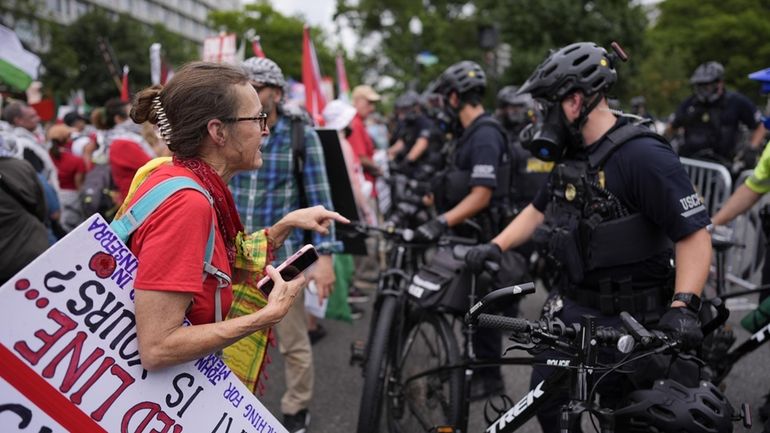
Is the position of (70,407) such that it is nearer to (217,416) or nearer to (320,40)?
(217,416)

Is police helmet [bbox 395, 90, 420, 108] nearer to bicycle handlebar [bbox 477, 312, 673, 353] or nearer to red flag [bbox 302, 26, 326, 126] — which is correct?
red flag [bbox 302, 26, 326, 126]

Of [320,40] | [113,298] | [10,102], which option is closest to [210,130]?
[113,298]

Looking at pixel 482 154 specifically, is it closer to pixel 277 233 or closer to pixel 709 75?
pixel 277 233

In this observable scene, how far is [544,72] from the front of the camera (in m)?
2.54

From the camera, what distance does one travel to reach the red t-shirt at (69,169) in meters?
7.24

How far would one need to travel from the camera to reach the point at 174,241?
1.57m

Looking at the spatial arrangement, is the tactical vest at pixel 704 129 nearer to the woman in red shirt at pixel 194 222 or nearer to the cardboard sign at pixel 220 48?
the cardboard sign at pixel 220 48

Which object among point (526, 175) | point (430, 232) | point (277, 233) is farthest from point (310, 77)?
point (277, 233)

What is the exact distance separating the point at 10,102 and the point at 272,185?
14.4ft

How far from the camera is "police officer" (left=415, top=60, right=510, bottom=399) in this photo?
386 cm

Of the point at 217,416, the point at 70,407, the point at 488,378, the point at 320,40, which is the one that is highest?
the point at 320,40

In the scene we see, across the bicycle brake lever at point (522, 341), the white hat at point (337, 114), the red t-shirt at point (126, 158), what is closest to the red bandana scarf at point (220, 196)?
the bicycle brake lever at point (522, 341)

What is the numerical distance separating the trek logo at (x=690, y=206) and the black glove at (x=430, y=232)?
1607mm

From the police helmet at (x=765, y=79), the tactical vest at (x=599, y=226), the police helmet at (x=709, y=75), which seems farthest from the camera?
the police helmet at (x=709, y=75)
